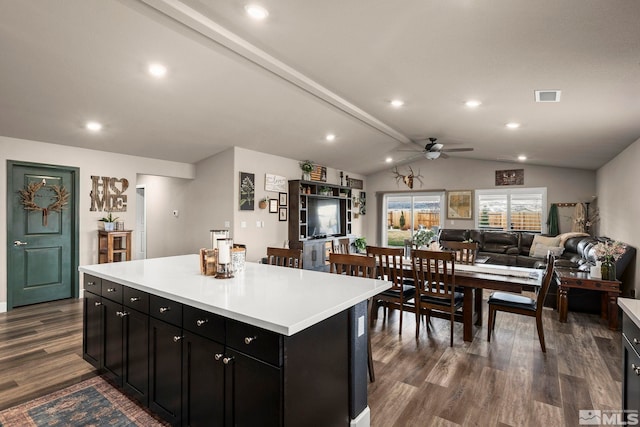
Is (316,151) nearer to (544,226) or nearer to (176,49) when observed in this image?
(176,49)

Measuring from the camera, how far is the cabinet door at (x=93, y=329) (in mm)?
2627

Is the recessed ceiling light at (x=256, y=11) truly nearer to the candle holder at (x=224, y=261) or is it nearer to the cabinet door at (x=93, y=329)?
the candle holder at (x=224, y=261)

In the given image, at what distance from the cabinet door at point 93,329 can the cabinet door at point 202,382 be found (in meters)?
1.22

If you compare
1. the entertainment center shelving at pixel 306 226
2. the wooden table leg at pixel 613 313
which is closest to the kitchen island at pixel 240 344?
the wooden table leg at pixel 613 313

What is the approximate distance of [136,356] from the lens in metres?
2.23

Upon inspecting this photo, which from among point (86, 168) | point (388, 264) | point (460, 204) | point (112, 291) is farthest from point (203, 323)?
point (460, 204)

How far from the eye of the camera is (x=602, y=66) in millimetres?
2562

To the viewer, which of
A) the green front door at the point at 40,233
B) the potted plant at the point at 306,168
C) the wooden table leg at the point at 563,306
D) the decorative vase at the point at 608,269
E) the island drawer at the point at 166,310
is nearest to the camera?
the island drawer at the point at 166,310

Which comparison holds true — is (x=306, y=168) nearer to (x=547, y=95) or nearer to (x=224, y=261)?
(x=547, y=95)

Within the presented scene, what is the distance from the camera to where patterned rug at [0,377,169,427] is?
7.08 ft

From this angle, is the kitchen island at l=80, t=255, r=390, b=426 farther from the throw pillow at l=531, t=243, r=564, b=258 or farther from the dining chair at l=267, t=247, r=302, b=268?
the throw pillow at l=531, t=243, r=564, b=258

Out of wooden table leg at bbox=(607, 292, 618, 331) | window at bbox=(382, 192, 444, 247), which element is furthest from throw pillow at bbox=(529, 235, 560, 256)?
wooden table leg at bbox=(607, 292, 618, 331)

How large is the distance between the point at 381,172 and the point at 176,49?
731 centimetres

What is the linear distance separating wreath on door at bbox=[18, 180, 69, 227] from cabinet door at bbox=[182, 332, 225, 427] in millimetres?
4467
